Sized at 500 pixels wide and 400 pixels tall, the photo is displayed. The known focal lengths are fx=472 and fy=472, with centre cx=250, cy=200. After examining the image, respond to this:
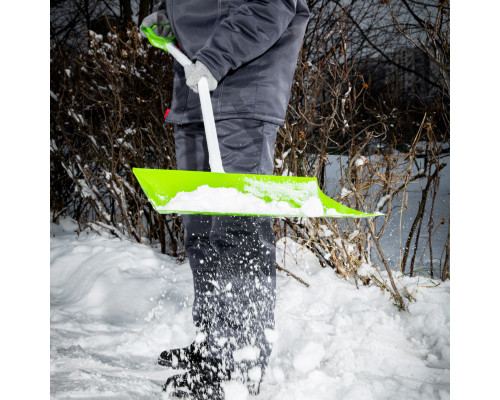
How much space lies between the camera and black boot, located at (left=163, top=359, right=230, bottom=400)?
1.50m

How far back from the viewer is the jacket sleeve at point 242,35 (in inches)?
57.6

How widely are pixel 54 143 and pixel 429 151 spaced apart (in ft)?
9.34

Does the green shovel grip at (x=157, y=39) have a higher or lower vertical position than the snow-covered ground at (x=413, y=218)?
higher

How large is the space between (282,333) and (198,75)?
3.69 ft

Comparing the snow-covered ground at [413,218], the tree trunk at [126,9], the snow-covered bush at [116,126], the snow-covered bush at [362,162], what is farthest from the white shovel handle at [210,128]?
the tree trunk at [126,9]

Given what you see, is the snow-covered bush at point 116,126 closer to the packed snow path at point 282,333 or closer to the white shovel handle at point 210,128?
the packed snow path at point 282,333

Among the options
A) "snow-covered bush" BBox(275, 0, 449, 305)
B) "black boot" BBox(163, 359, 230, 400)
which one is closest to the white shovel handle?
"black boot" BBox(163, 359, 230, 400)

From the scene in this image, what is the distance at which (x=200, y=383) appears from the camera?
1.53 meters

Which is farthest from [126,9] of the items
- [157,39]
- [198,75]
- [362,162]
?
[198,75]

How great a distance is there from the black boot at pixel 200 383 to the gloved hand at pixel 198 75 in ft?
2.97

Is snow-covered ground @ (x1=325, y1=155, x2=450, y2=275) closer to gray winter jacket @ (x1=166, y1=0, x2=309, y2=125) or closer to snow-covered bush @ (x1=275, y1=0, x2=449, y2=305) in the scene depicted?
snow-covered bush @ (x1=275, y1=0, x2=449, y2=305)

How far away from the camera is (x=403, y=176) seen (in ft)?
8.07

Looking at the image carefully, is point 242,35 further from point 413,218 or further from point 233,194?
point 413,218
